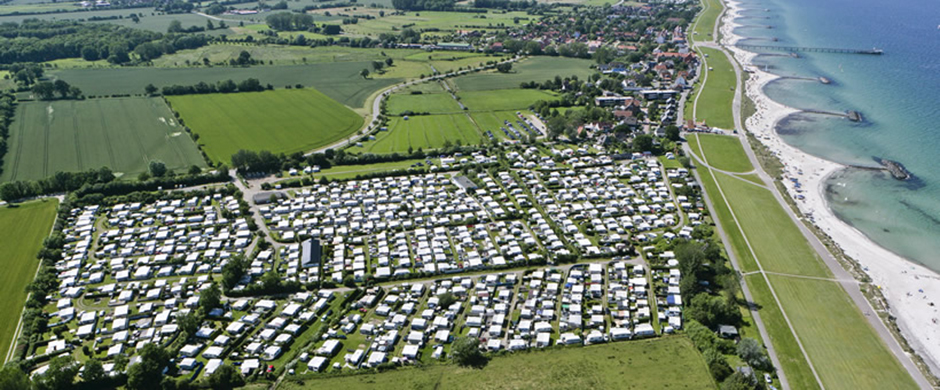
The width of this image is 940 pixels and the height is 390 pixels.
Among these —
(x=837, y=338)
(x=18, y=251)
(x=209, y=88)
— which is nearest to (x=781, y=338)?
(x=837, y=338)

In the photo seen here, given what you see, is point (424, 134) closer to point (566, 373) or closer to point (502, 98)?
point (502, 98)

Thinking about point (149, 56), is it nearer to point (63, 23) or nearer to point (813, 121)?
point (63, 23)

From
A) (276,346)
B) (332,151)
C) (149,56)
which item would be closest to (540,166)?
(332,151)

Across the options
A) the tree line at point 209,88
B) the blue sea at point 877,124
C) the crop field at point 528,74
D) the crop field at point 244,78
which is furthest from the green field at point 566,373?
the tree line at point 209,88

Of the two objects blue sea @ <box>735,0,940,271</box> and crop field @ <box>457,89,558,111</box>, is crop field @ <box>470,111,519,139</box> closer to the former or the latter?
crop field @ <box>457,89,558,111</box>

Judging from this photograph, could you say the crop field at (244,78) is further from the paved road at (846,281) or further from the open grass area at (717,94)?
the paved road at (846,281)
